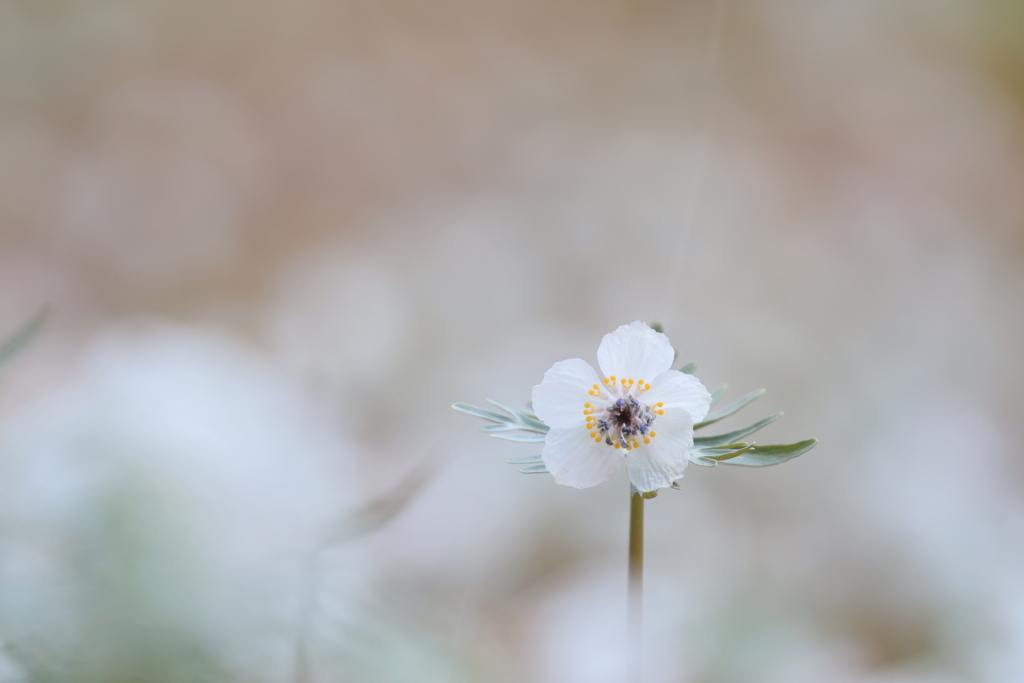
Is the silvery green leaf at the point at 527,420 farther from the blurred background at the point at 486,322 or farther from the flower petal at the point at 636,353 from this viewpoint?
the blurred background at the point at 486,322

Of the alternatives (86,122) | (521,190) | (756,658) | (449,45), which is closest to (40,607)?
(756,658)

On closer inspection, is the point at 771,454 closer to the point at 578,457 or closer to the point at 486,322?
the point at 578,457

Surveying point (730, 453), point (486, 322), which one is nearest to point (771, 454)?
point (730, 453)

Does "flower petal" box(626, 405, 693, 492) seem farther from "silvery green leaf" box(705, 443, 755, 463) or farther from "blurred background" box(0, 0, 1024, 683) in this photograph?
"blurred background" box(0, 0, 1024, 683)

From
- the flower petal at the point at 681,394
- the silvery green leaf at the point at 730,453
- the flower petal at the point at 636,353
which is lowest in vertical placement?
the silvery green leaf at the point at 730,453

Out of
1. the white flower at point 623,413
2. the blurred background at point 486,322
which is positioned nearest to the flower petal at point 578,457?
the white flower at point 623,413

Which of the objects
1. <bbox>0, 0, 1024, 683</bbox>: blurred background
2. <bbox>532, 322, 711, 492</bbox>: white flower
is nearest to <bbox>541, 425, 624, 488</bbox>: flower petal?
<bbox>532, 322, 711, 492</bbox>: white flower
